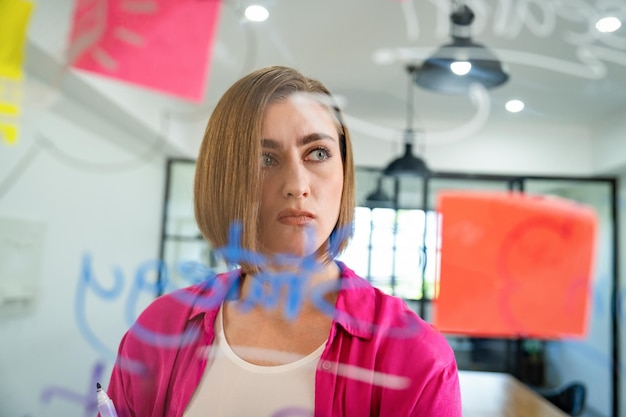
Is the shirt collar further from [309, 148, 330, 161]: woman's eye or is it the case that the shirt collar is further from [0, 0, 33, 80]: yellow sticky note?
[0, 0, 33, 80]: yellow sticky note

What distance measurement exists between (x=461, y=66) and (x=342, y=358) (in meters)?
0.23

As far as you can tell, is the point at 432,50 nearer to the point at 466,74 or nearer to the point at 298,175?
the point at 466,74

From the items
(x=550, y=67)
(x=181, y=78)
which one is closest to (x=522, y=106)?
(x=550, y=67)

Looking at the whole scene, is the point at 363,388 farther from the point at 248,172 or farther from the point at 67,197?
the point at 67,197

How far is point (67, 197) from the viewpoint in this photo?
363 mm

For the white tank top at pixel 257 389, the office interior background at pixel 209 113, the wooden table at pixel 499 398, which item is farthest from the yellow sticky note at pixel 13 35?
the wooden table at pixel 499 398

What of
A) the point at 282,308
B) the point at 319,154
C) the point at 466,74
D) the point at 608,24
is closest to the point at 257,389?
the point at 282,308

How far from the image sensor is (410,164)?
34 cm

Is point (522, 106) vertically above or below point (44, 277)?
above

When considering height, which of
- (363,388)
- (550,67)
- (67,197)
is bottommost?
(363,388)

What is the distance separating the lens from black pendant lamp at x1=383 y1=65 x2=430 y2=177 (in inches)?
13.2

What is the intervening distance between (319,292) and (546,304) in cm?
16

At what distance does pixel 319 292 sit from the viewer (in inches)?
12.2

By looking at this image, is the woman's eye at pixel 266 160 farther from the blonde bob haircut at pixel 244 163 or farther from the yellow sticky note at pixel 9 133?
the yellow sticky note at pixel 9 133
